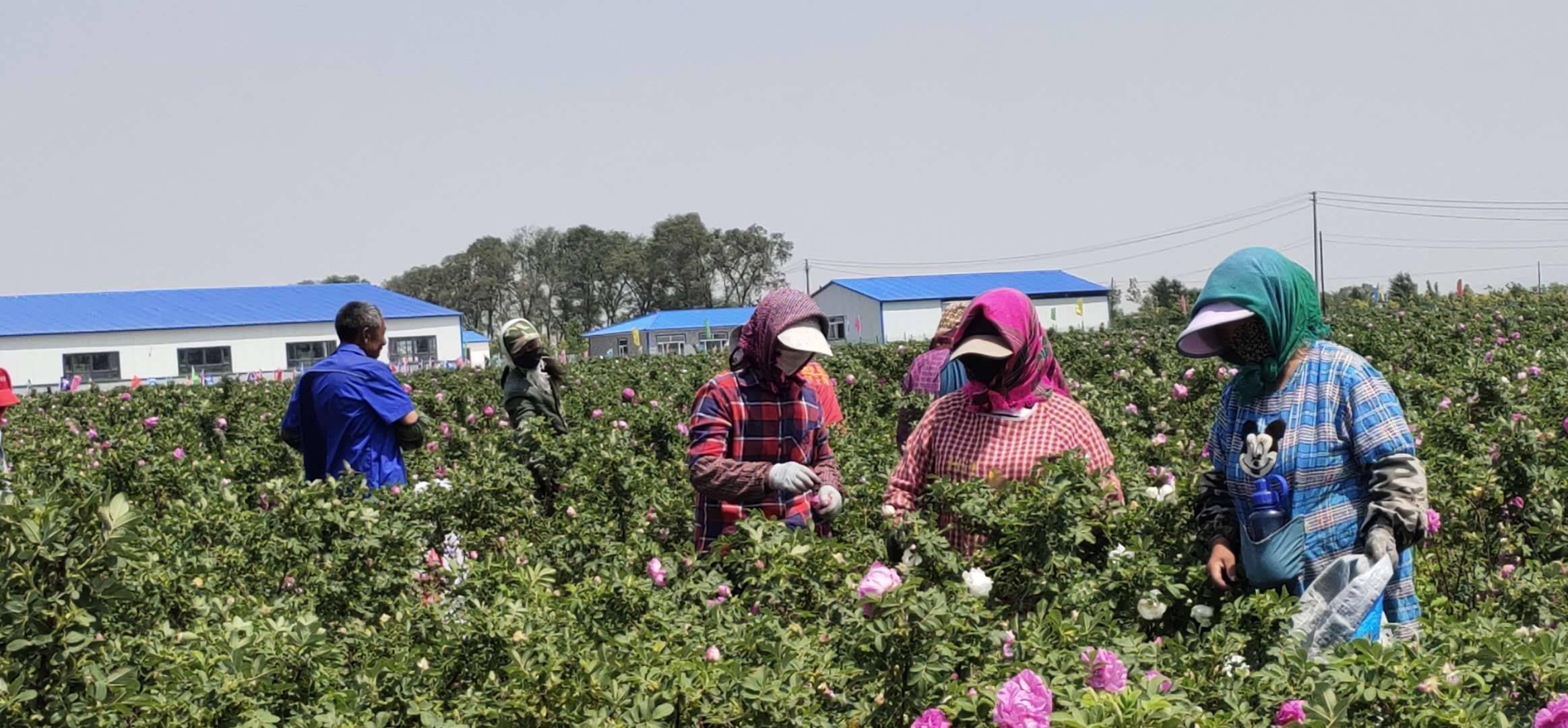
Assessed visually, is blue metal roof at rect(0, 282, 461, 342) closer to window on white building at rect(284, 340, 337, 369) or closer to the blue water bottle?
window on white building at rect(284, 340, 337, 369)

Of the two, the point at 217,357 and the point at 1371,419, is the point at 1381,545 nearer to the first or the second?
the point at 1371,419

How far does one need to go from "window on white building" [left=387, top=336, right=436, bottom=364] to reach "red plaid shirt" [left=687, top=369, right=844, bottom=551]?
153ft

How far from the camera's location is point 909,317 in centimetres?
6531

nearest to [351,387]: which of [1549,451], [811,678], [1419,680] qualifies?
[811,678]

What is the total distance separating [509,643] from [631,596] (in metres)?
0.56

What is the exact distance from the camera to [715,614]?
2.90m

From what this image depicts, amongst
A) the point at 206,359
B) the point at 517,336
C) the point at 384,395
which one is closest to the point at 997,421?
the point at 384,395

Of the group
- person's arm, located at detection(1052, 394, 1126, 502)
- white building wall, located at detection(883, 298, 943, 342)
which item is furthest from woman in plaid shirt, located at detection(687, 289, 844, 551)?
white building wall, located at detection(883, 298, 943, 342)

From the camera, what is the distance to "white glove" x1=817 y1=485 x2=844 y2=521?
3.69m

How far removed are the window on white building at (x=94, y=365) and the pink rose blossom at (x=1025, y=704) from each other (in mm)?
47877

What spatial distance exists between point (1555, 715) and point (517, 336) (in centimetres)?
526

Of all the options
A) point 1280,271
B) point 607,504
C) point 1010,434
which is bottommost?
point 607,504

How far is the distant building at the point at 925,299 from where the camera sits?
64562 millimetres

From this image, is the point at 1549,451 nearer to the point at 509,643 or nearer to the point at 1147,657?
the point at 1147,657
